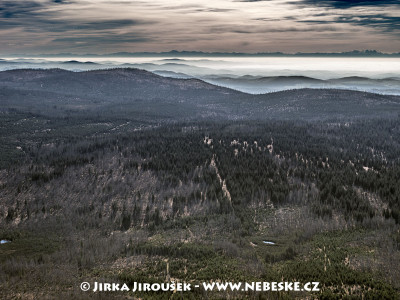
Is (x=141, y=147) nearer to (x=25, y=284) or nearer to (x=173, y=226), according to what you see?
(x=173, y=226)

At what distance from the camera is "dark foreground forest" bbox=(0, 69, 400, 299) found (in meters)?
40.6

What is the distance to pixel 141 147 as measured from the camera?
115 m

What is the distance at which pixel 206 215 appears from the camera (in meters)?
69.9

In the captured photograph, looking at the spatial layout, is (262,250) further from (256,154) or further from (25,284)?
(256,154)

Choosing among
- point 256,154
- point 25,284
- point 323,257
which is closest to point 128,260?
point 25,284

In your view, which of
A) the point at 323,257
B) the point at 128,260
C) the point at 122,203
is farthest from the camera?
the point at 122,203

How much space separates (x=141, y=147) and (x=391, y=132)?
11121 centimetres

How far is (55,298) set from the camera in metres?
35.3

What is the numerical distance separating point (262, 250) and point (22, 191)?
6705 centimetres

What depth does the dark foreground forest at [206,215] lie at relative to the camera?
40.6m

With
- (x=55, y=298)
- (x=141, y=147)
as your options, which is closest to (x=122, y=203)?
(x=141, y=147)

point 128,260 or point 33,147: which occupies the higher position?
point 128,260

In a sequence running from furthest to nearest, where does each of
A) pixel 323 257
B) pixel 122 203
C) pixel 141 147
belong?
pixel 141 147, pixel 122 203, pixel 323 257

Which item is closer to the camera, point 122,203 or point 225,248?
point 225,248
